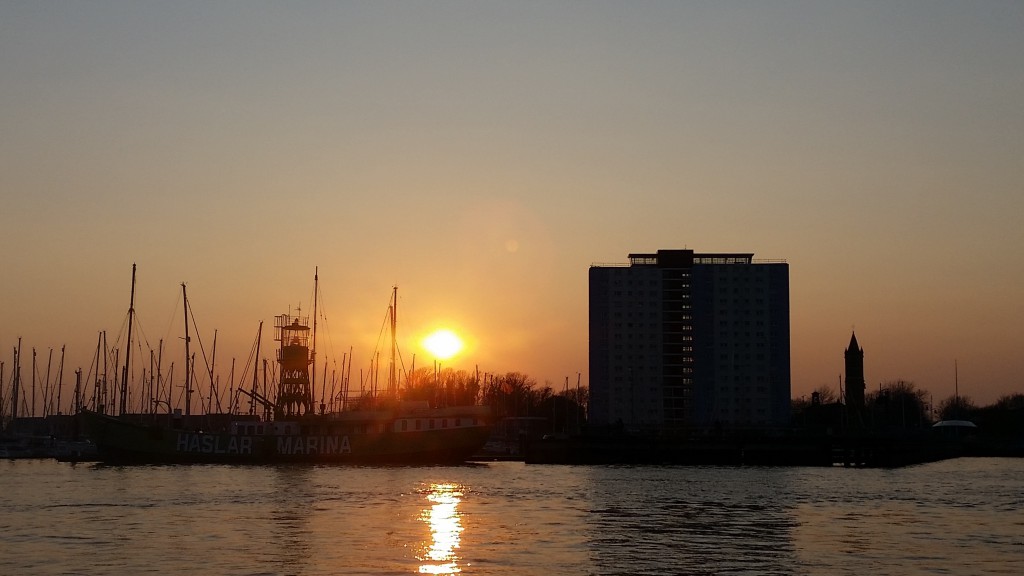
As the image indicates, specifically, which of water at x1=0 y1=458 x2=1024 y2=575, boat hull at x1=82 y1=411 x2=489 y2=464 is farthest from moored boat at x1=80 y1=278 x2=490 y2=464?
water at x1=0 y1=458 x2=1024 y2=575

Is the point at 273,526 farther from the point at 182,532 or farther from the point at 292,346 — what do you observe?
the point at 292,346

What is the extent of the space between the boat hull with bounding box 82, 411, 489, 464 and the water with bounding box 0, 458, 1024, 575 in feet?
73.0

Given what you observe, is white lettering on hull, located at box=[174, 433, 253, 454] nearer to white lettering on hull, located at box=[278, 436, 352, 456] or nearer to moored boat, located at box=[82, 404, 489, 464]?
moored boat, located at box=[82, 404, 489, 464]

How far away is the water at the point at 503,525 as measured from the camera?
152ft

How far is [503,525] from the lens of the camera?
61.2 metres

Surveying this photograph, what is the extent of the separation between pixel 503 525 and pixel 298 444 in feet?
250

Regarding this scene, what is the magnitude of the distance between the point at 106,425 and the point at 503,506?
245 ft

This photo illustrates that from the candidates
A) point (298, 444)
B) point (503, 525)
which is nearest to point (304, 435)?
point (298, 444)

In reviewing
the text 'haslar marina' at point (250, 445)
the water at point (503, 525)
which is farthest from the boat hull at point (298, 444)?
the water at point (503, 525)

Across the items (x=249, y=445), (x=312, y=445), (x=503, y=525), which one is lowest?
(x=503, y=525)

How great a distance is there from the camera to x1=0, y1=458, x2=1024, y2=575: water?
46.2 meters

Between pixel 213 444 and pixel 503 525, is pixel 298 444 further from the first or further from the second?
pixel 503 525

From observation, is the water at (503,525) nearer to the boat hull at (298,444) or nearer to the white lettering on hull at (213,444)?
the boat hull at (298,444)

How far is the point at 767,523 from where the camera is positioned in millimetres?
62938
